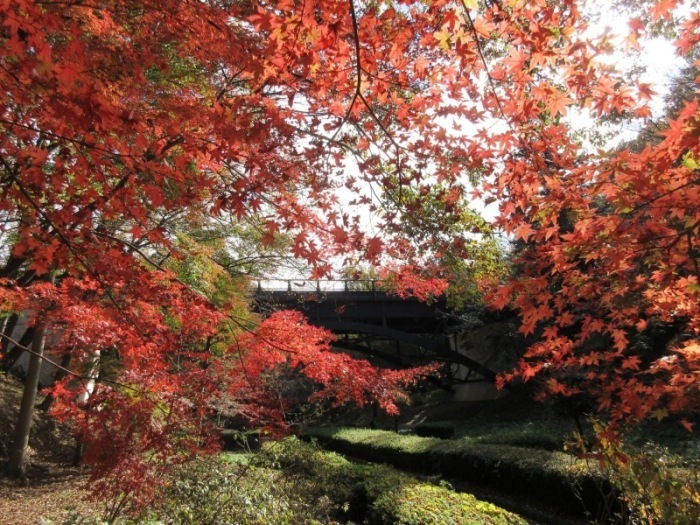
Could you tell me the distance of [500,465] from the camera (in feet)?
32.4

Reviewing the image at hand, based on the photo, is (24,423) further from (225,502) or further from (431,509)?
(431,509)

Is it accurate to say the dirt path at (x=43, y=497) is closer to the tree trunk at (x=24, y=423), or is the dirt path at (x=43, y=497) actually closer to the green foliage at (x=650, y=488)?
the tree trunk at (x=24, y=423)

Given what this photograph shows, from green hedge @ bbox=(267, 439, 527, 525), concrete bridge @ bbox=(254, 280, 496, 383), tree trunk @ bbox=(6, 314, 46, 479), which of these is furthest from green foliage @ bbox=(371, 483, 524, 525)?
concrete bridge @ bbox=(254, 280, 496, 383)

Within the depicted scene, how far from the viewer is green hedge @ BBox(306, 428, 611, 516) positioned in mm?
7547

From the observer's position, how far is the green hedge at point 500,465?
7.55 m

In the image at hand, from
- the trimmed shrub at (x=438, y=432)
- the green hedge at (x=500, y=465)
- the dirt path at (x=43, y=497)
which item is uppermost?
the trimmed shrub at (x=438, y=432)

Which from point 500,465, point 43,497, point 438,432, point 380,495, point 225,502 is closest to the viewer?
point 225,502

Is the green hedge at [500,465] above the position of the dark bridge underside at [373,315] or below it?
below

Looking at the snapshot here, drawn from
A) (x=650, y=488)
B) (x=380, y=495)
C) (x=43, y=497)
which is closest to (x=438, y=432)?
(x=43, y=497)

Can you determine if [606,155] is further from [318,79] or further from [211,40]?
[211,40]

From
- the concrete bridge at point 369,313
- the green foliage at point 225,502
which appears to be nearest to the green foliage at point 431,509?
the green foliage at point 225,502

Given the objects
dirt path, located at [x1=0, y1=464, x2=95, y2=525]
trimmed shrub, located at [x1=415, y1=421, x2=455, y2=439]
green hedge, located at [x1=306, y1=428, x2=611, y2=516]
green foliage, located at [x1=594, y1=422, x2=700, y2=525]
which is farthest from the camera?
trimmed shrub, located at [x1=415, y1=421, x2=455, y2=439]

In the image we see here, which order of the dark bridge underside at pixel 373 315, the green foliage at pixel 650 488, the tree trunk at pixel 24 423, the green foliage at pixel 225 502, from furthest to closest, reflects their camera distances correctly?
1. the dark bridge underside at pixel 373 315
2. the tree trunk at pixel 24 423
3. the green foliage at pixel 225 502
4. the green foliage at pixel 650 488

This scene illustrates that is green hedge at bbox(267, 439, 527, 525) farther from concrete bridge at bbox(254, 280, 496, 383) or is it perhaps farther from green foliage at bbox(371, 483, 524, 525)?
concrete bridge at bbox(254, 280, 496, 383)
